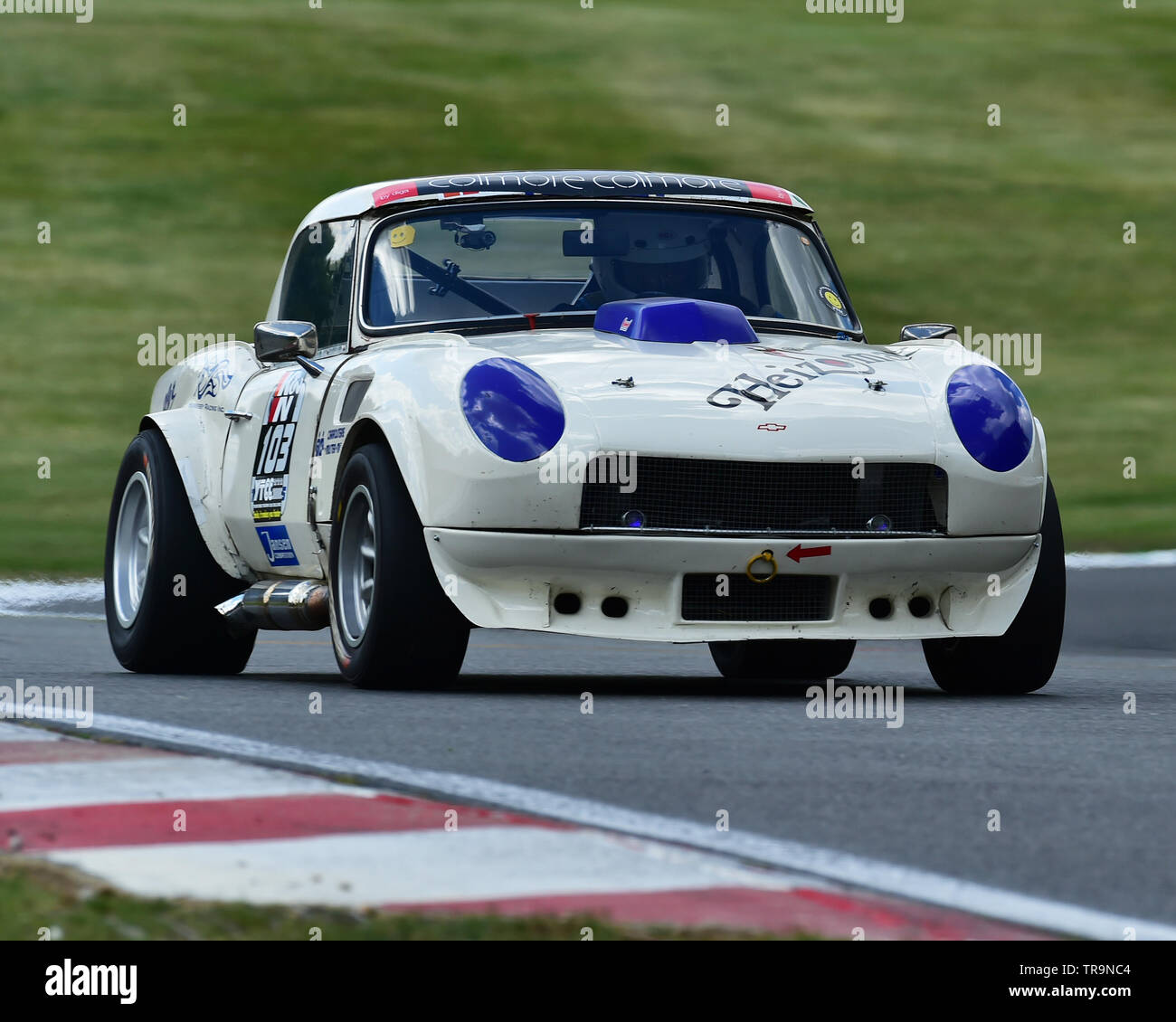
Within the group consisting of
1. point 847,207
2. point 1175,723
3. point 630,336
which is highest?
point 847,207

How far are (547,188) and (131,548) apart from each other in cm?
229

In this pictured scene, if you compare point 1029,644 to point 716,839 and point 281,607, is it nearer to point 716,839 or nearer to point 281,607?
point 281,607

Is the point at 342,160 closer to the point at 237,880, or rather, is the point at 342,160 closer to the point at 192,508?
the point at 192,508

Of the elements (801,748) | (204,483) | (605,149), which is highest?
(605,149)

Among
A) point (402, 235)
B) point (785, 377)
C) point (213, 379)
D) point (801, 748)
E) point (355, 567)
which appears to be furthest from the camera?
point (213, 379)

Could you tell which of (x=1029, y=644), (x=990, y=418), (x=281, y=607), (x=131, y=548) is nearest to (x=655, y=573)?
(x=990, y=418)

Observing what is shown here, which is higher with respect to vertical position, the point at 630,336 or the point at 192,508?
the point at 630,336

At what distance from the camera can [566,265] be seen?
8.36 m

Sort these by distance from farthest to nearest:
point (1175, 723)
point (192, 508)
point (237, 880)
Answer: point (192, 508)
point (1175, 723)
point (237, 880)

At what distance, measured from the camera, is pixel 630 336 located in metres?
7.79

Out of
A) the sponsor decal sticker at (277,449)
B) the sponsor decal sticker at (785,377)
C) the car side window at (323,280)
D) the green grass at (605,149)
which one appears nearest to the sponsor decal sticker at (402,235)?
the car side window at (323,280)
